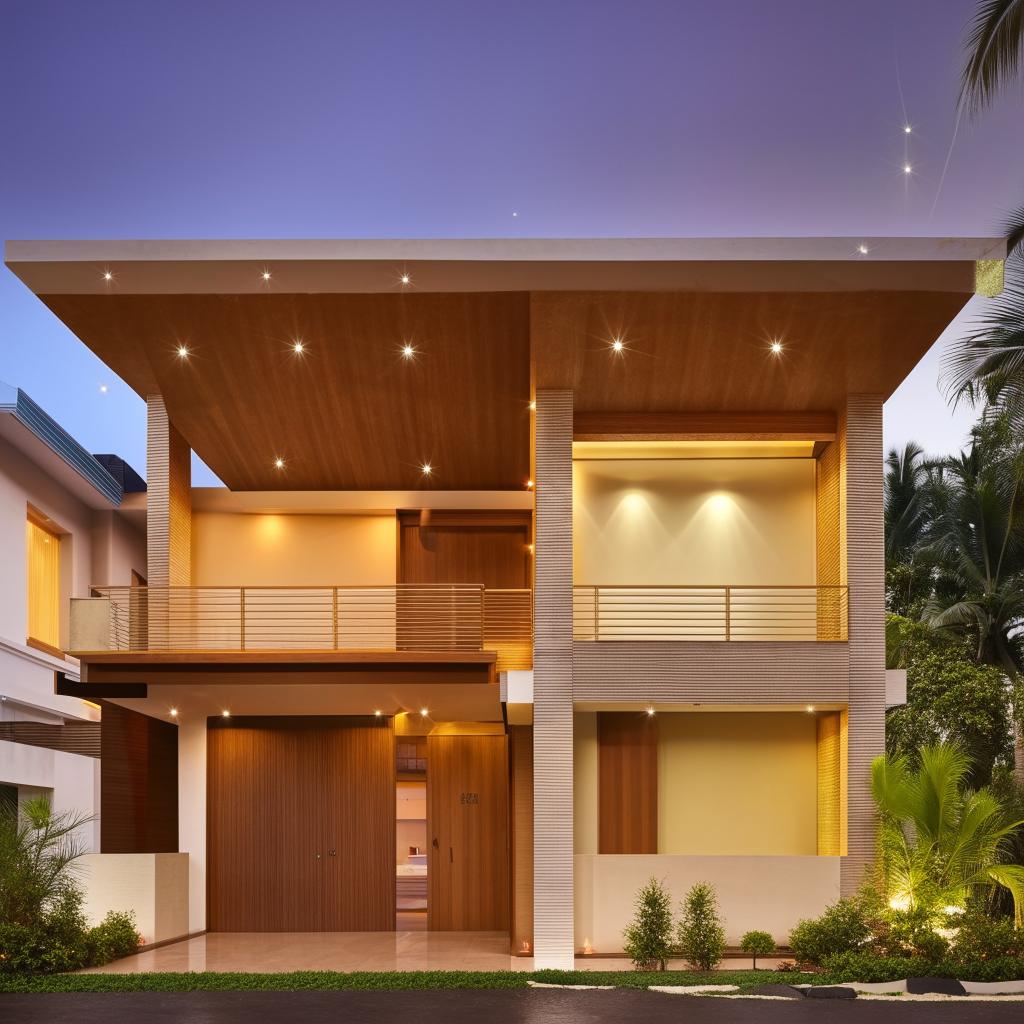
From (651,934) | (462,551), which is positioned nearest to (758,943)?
(651,934)

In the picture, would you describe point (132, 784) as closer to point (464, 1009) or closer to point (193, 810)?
point (193, 810)

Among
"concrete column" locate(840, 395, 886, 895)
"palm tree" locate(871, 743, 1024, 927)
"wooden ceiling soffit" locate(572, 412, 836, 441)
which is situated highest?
"wooden ceiling soffit" locate(572, 412, 836, 441)

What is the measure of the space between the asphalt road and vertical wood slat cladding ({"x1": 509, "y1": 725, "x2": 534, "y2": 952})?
4.13 m

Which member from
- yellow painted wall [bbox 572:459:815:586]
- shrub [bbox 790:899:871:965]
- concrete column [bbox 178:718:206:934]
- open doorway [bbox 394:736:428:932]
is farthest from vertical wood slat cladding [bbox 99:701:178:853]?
shrub [bbox 790:899:871:965]

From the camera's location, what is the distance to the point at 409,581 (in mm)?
19109

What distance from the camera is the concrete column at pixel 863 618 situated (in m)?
14.2

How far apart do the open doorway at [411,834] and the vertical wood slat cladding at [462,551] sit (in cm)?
271

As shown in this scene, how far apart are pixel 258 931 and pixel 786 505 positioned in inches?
382

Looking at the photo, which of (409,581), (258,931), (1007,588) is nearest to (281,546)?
(409,581)

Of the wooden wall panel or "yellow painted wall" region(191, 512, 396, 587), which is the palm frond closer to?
the wooden wall panel

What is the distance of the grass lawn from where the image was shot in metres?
11.9

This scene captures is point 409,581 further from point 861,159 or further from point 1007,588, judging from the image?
point 1007,588

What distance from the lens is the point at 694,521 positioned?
52.9 feet

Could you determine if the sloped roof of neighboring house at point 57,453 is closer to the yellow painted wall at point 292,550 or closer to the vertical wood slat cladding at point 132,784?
the yellow painted wall at point 292,550
